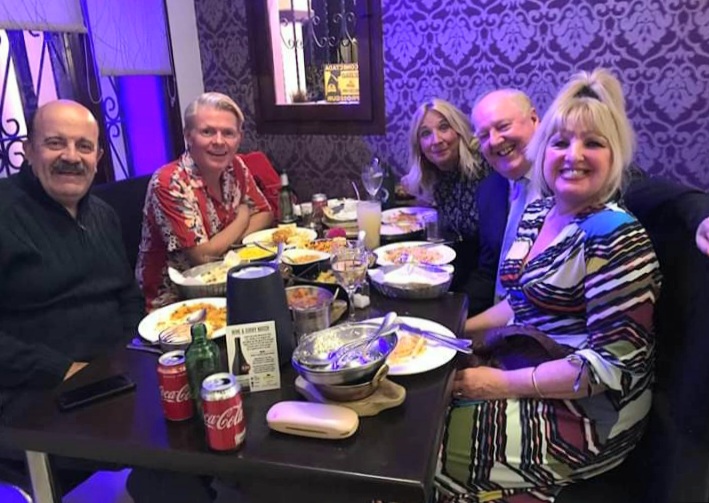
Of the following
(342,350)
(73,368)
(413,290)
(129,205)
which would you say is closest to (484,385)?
(413,290)

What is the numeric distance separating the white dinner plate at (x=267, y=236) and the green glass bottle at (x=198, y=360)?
46.3 inches

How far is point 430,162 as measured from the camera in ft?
8.30

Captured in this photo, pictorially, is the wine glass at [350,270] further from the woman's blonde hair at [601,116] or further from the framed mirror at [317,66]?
the framed mirror at [317,66]

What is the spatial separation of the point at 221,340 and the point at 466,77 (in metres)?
2.35

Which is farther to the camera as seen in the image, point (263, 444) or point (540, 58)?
point (540, 58)

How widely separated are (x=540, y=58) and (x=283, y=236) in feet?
5.80

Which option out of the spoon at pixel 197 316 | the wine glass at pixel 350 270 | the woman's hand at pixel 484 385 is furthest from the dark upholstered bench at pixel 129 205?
the woman's hand at pixel 484 385

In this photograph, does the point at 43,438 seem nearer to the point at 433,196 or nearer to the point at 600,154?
the point at 600,154

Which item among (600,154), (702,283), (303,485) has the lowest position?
(303,485)

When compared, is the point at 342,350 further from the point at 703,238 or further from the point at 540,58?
the point at 540,58

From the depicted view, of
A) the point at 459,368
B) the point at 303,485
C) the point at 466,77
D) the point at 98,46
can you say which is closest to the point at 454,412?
the point at 459,368

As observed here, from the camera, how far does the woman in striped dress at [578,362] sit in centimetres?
118

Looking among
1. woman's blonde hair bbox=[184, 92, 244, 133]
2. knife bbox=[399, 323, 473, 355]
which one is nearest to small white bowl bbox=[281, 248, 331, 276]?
knife bbox=[399, 323, 473, 355]

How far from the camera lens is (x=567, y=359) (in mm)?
1227
